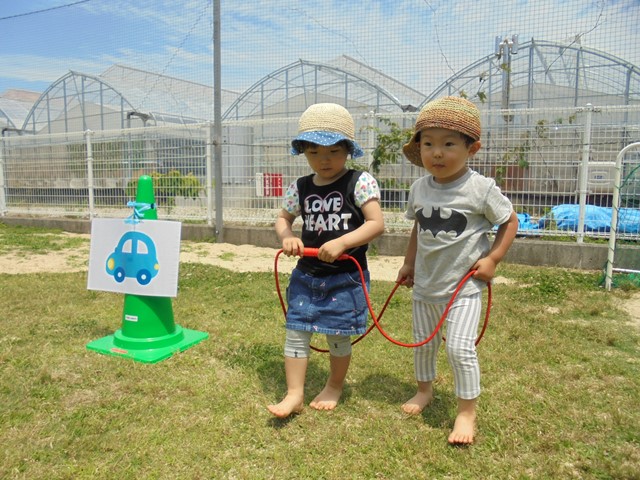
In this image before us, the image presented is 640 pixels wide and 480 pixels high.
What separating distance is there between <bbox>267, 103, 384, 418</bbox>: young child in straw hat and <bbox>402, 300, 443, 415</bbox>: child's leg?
0.83ft

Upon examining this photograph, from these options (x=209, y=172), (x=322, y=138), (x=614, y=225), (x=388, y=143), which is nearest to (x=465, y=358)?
(x=322, y=138)

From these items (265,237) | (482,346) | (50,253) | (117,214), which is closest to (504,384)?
(482,346)

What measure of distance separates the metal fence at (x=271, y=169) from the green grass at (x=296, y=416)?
2743 millimetres

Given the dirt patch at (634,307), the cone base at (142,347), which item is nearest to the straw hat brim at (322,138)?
Result: the cone base at (142,347)

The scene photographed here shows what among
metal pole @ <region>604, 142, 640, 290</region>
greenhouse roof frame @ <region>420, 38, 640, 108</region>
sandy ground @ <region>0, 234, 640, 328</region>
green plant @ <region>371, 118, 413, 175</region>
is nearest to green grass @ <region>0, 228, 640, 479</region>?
metal pole @ <region>604, 142, 640, 290</region>

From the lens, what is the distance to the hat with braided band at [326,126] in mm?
2160

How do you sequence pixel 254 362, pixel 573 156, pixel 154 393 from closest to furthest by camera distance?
pixel 154 393
pixel 254 362
pixel 573 156

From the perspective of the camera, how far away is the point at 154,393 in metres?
2.43

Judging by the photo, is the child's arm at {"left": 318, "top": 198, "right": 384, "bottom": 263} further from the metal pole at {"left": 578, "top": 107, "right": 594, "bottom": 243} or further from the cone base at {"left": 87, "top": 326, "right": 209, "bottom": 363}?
the metal pole at {"left": 578, "top": 107, "right": 594, "bottom": 243}

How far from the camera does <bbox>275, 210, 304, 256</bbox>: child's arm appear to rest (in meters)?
2.12

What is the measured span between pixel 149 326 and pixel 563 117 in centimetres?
628

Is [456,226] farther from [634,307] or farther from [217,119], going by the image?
[217,119]

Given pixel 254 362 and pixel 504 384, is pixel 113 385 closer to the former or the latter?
pixel 254 362

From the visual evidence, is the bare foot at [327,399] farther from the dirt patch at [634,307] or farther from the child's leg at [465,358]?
the dirt patch at [634,307]
